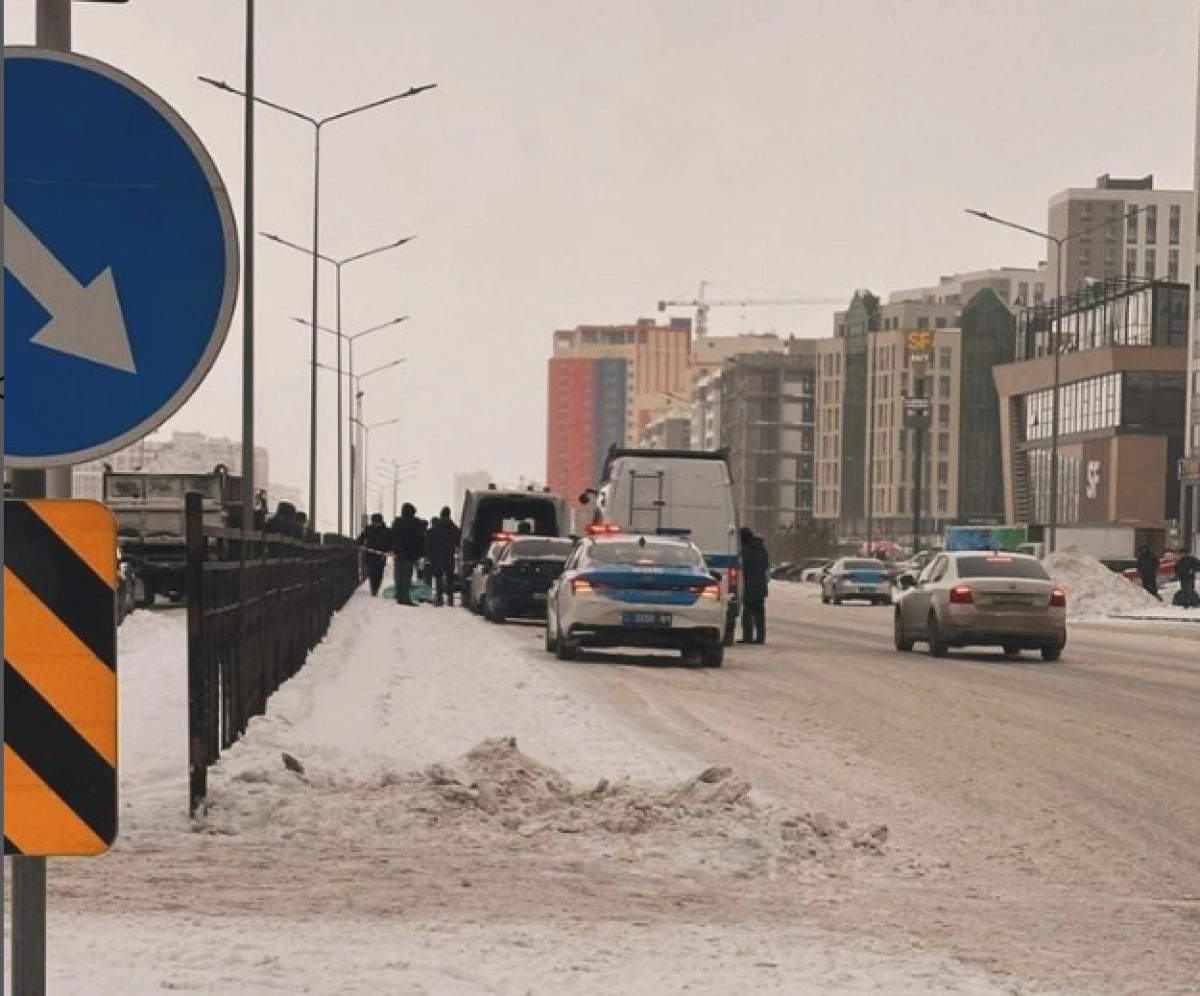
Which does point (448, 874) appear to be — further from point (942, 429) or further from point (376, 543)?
point (942, 429)

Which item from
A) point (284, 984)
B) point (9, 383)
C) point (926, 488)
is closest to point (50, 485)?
point (9, 383)

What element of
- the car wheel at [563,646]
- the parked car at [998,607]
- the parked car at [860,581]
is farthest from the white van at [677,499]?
the parked car at [860,581]

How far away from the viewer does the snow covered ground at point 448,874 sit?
6.88 meters

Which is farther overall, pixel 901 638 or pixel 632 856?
pixel 901 638

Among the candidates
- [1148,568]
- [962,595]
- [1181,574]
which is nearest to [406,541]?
[962,595]

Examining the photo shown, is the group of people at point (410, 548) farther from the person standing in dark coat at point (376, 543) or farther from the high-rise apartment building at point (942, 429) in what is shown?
the high-rise apartment building at point (942, 429)

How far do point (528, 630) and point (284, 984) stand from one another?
29.9 m

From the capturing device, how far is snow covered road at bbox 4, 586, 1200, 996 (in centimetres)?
707

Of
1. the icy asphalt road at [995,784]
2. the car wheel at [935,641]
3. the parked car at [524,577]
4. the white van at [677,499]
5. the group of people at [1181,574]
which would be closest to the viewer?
the icy asphalt road at [995,784]

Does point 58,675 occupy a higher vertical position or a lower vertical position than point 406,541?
higher

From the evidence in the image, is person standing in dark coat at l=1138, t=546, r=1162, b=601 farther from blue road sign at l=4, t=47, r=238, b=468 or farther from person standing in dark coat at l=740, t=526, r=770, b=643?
blue road sign at l=4, t=47, r=238, b=468

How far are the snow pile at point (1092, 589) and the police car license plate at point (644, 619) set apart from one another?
31456mm

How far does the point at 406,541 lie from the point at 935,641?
44.7 ft

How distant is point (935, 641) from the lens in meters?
30.4
